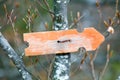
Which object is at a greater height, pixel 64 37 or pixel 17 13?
pixel 64 37

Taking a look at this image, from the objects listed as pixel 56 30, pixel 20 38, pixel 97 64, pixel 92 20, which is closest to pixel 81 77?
pixel 97 64

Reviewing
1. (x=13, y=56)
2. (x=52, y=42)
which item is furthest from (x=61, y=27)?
(x=13, y=56)

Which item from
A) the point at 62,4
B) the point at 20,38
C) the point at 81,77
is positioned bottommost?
the point at 81,77

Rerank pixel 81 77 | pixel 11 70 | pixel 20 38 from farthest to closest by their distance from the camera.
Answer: pixel 81 77
pixel 11 70
pixel 20 38

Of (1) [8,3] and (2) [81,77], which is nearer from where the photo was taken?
(1) [8,3]

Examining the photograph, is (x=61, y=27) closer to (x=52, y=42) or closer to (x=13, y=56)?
(x=52, y=42)

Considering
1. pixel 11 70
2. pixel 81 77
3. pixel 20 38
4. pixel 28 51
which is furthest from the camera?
pixel 81 77

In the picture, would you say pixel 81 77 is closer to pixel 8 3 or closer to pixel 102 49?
pixel 102 49
